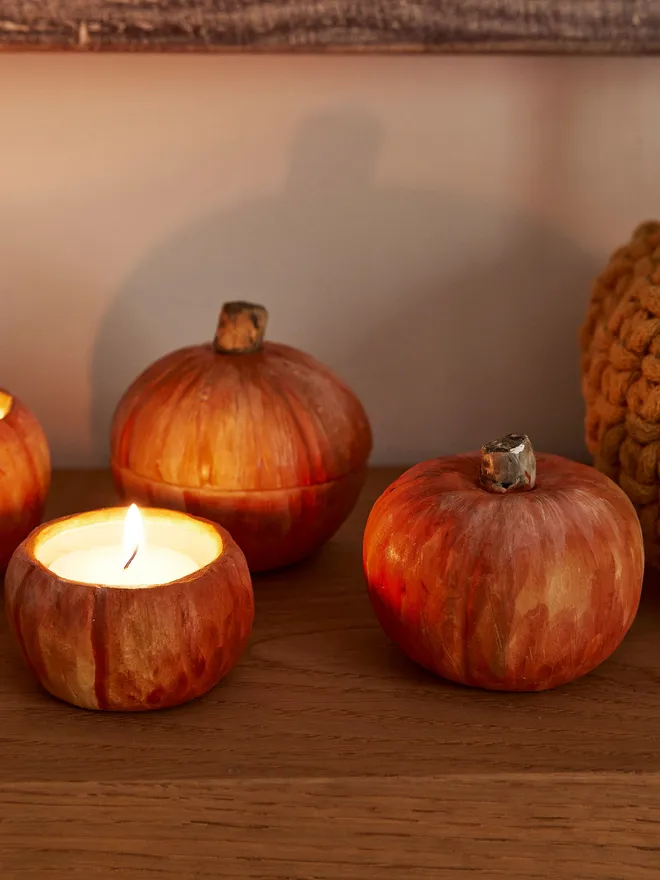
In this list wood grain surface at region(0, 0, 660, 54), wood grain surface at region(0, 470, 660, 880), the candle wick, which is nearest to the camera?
wood grain surface at region(0, 470, 660, 880)

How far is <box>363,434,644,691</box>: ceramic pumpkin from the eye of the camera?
46 centimetres

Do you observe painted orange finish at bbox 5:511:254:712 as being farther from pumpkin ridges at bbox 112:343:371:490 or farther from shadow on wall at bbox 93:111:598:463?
shadow on wall at bbox 93:111:598:463

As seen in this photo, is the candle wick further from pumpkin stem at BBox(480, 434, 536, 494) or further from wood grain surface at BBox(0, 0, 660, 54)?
wood grain surface at BBox(0, 0, 660, 54)

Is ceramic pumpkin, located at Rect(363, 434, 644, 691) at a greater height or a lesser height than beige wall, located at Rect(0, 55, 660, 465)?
lesser

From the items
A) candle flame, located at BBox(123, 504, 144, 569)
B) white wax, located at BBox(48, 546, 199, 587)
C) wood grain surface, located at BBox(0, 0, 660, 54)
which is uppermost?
wood grain surface, located at BBox(0, 0, 660, 54)

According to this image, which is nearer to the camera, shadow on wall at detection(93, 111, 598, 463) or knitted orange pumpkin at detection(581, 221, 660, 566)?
knitted orange pumpkin at detection(581, 221, 660, 566)

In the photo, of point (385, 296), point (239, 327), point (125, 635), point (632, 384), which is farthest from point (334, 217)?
point (125, 635)

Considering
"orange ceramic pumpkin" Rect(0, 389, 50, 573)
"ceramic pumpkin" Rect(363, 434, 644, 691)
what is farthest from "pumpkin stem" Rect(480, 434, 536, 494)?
"orange ceramic pumpkin" Rect(0, 389, 50, 573)

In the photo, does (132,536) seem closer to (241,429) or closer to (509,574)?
(241,429)

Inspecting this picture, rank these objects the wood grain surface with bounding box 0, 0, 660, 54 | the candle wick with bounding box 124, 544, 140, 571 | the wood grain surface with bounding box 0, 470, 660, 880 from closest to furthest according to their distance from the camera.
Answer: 1. the wood grain surface with bounding box 0, 470, 660, 880
2. the candle wick with bounding box 124, 544, 140, 571
3. the wood grain surface with bounding box 0, 0, 660, 54

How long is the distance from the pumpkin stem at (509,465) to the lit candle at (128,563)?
16cm

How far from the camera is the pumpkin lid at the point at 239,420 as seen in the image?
1.87 feet

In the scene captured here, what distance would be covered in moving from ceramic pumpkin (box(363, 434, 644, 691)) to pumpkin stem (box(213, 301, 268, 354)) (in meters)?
0.17

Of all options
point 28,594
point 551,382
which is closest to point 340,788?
point 28,594
